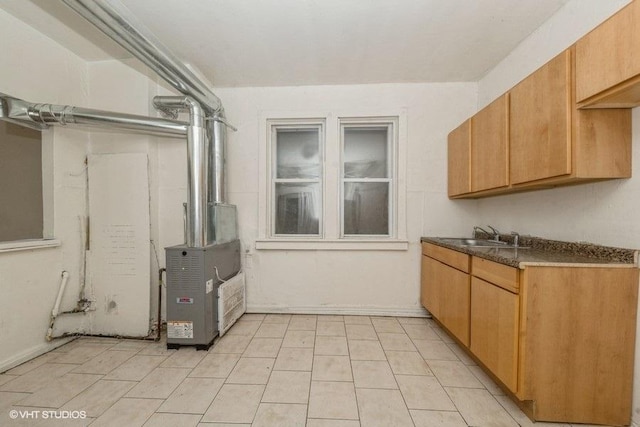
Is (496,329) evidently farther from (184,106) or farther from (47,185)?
(47,185)

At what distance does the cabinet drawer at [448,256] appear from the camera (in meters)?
2.07

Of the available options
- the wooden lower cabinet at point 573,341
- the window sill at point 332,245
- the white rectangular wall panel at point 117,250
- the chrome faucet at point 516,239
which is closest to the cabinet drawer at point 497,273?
the wooden lower cabinet at point 573,341

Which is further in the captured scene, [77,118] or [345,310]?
[345,310]

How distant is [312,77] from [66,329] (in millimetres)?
3522

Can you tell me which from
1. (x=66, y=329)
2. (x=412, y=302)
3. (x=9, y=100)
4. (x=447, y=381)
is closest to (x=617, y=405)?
(x=447, y=381)

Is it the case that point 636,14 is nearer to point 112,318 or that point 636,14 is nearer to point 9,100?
point 9,100

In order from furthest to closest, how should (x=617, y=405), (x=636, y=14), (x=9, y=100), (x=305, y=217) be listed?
(x=305, y=217) < (x=9, y=100) < (x=617, y=405) < (x=636, y=14)

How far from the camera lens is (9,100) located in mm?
2027

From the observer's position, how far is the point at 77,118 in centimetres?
221

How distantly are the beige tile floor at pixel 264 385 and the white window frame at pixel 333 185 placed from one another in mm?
978

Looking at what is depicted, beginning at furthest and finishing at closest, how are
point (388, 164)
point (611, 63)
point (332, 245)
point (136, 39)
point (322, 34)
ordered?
point (388, 164), point (332, 245), point (322, 34), point (136, 39), point (611, 63)

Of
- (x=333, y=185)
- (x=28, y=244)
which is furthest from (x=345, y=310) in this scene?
(x=28, y=244)

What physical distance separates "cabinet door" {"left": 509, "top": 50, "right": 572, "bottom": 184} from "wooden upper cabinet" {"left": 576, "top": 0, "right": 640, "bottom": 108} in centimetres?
8

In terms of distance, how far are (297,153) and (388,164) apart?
1127 mm
